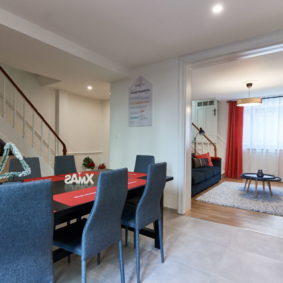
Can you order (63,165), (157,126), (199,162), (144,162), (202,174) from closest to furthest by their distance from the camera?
(63,165) < (144,162) < (157,126) < (202,174) < (199,162)

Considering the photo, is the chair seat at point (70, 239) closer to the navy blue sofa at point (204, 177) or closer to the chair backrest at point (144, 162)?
the chair backrest at point (144, 162)

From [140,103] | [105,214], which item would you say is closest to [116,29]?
[140,103]

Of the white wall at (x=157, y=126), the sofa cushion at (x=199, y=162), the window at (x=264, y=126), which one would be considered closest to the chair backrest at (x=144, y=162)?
the white wall at (x=157, y=126)

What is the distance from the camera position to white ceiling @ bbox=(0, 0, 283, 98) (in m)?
2.06

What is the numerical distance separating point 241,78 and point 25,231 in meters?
4.72

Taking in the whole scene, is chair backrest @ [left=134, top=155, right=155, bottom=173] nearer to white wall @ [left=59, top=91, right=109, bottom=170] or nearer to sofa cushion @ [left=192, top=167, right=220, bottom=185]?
sofa cushion @ [left=192, top=167, right=220, bottom=185]

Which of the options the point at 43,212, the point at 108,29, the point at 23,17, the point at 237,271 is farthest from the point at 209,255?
the point at 23,17

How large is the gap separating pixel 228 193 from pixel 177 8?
3.83 m

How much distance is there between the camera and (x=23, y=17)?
225 cm

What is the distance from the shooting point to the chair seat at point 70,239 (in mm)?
1386

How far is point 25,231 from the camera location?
98cm

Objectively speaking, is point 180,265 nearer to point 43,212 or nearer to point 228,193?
point 43,212

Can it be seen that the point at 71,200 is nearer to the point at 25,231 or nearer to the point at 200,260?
the point at 25,231

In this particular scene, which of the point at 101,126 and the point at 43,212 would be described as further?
the point at 101,126
